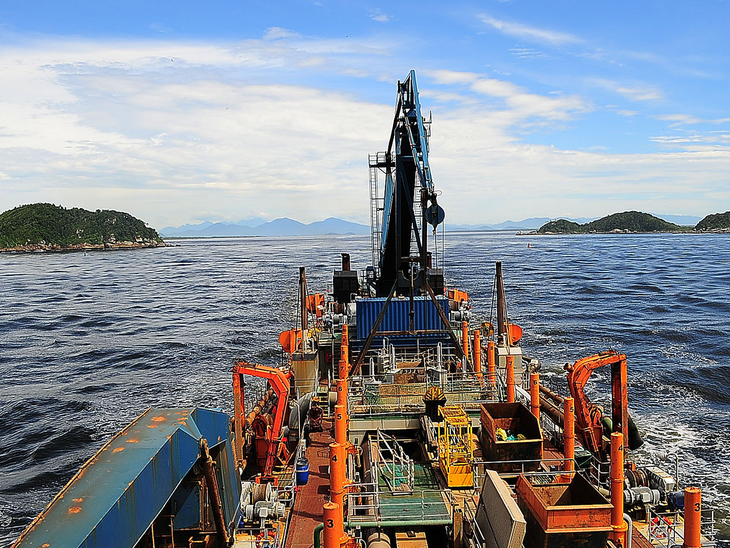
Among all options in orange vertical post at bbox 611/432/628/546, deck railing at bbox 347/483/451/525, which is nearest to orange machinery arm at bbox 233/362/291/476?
deck railing at bbox 347/483/451/525

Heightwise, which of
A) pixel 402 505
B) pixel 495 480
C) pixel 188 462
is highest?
pixel 188 462

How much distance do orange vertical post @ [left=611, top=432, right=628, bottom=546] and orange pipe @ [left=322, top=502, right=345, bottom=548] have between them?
5519 mm

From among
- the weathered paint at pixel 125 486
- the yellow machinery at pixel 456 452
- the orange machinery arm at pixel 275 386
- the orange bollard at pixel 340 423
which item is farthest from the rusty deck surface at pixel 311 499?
the weathered paint at pixel 125 486

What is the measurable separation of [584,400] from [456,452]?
7.83 meters

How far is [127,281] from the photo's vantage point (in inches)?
4173

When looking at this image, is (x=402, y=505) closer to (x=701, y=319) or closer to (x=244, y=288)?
(x=701, y=319)

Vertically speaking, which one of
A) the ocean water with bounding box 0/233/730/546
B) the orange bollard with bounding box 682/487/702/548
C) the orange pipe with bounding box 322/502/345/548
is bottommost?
the ocean water with bounding box 0/233/730/546

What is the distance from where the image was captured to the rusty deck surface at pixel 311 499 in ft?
46.3

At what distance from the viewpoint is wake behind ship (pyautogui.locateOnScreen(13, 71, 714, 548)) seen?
8.80m

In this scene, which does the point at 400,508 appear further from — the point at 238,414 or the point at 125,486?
the point at 238,414

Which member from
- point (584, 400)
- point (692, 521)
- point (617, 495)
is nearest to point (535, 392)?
point (584, 400)

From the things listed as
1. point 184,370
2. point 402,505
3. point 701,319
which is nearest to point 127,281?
point 184,370

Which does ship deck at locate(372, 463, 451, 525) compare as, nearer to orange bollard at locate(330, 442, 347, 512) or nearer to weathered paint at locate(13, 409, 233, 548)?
orange bollard at locate(330, 442, 347, 512)

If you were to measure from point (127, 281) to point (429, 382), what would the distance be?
315 ft
